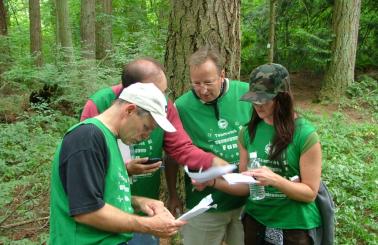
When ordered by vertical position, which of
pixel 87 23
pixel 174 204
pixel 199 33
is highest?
pixel 87 23

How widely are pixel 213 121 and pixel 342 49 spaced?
8.88 m

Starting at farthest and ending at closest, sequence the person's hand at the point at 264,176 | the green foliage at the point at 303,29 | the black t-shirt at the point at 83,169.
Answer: the green foliage at the point at 303,29, the person's hand at the point at 264,176, the black t-shirt at the point at 83,169

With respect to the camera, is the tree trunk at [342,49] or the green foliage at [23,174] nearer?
the green foliage at [23,174]

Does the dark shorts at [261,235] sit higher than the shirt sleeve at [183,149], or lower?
lower

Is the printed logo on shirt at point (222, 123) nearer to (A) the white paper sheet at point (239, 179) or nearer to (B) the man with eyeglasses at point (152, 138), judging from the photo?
(B) the man with eyeglasses at point (152, 138)

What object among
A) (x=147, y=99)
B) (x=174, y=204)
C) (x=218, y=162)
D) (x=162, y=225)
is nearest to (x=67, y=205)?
(x=162, y=225)

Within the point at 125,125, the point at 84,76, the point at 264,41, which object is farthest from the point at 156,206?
the point at 264,41

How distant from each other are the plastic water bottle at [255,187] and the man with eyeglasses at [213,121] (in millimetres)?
365

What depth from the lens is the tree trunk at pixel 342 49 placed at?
34.7ft

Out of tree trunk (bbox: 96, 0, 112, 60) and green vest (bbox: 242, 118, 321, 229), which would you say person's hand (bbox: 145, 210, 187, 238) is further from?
tree trunk (bbox: 96, 0, 112, 60)

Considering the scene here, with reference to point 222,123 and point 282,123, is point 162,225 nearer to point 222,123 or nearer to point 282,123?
point 282,123

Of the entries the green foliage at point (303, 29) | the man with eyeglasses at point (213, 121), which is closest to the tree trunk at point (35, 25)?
the green foliage at point (303, 29)

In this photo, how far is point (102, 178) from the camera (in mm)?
1816

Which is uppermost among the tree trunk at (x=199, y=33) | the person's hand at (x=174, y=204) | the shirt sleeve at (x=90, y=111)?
the tree trunk at (x=199, y=33)
